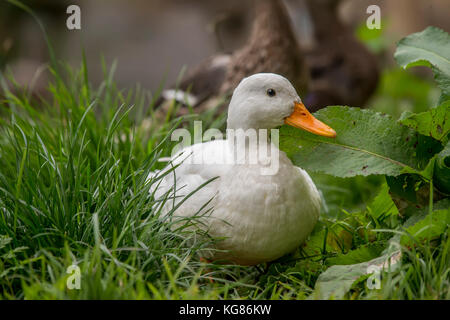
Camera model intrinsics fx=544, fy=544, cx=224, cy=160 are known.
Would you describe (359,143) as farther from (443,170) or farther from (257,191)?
(257,191)

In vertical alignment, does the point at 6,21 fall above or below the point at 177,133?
above

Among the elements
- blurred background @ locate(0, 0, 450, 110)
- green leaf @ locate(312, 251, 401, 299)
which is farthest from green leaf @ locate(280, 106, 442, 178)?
blurred background @ locate(0, 0, 450, 110)

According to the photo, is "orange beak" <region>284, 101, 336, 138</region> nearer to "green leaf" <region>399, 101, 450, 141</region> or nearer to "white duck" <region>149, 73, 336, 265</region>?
"white duck" <region>149, 73, 336, 265</region>

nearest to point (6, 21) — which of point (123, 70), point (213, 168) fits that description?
point (123, 70)

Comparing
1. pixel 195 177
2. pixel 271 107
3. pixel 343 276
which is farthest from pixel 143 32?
pixel 343 276

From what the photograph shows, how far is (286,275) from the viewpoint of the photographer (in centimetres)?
216

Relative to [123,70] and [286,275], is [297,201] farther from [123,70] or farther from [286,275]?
[123,70]

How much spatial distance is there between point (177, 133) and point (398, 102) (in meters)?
3.53

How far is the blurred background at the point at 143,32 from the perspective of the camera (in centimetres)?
677

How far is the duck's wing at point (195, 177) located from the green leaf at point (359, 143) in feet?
1.00

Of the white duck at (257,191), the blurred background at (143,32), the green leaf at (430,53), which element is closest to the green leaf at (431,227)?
the white duck at (257,191)

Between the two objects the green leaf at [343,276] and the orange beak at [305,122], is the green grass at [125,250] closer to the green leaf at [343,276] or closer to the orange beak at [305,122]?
the green leaf at [343,276]

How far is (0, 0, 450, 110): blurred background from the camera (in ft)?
22.2
